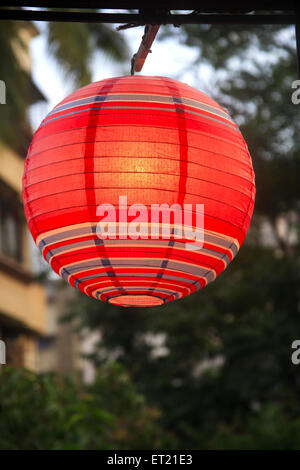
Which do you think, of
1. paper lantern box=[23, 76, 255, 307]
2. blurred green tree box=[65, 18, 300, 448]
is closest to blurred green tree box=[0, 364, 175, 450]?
paper lantern box=[23, 76, 255, 307]

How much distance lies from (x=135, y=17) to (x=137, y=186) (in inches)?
26.7

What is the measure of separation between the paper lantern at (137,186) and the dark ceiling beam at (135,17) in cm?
21

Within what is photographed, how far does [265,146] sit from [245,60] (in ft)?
6.89

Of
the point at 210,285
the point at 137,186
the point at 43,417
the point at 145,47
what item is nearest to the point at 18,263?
the point at 210,285

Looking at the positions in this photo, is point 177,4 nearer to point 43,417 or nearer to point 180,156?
point 180,156

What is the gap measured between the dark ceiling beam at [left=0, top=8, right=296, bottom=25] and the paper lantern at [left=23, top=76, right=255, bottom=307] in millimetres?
211

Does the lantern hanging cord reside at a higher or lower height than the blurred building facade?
lower

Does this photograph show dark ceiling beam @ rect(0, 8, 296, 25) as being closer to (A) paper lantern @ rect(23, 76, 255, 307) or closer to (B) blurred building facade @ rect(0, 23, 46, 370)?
(A) paper lantern @ rect(23, 76, 255, 307)

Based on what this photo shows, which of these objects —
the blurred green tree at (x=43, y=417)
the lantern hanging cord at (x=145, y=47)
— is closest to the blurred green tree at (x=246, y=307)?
the blurred green tree at (x=43, y=417)

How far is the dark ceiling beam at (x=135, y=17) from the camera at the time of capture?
212 cm

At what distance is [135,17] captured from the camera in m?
2.19

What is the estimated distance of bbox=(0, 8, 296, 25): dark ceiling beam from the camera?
212 cm

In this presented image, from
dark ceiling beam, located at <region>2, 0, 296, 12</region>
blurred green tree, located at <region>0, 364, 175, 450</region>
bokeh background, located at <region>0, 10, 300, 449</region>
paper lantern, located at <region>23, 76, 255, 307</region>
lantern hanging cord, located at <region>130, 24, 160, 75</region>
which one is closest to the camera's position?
paper lantern, located at <region>23, 76, 255, 307</region>

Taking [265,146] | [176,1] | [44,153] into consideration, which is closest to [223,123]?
[176,1]
